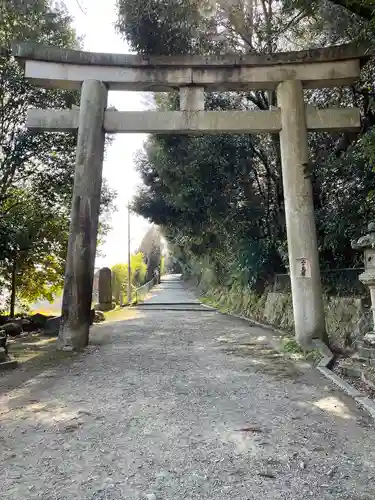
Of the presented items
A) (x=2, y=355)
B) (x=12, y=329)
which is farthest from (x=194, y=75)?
(x=12, y=329)

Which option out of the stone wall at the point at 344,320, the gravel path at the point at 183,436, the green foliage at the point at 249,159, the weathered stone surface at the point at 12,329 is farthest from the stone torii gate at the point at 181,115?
the weathered stone surface at the point at 12,329

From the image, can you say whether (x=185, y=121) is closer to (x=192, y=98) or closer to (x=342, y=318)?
(x=192, y=98)

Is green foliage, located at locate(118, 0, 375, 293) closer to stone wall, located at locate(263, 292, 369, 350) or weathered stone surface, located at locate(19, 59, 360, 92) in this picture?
weathered stone surface, located at locate(19, 59, 360, 92)

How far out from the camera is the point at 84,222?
7.43 metres

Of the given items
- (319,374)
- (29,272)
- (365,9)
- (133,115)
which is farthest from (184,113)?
(29,272)

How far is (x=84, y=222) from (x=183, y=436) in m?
4.89

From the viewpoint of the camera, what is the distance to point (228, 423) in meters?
3.71

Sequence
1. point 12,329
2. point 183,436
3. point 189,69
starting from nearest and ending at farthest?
point 183,436
point 189,69
point 12,329

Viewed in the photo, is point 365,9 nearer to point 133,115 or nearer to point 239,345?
point 133,115

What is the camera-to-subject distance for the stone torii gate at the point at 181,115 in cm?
734

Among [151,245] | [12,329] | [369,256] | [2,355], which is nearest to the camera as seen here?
[369,256]

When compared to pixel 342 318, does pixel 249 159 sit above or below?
above

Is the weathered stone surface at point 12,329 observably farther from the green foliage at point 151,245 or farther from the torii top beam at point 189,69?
the green foliage at point 151,245

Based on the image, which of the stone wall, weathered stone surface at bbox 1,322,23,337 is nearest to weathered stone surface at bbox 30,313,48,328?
weathered stone surface at bbox 1,322,23,337
